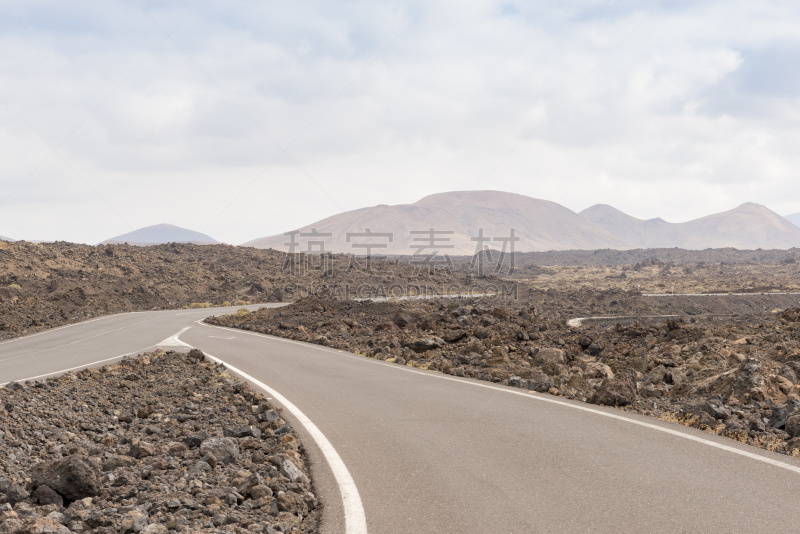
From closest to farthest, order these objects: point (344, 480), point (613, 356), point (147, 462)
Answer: point (344, 480), point (147, 462), point (613, 356)

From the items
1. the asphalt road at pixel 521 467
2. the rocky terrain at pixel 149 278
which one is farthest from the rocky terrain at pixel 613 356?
the rocky terrain at pixel 149 278

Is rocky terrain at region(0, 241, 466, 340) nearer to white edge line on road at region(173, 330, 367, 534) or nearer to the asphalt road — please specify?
white edge line on road at region(173, 330, 367, 534)

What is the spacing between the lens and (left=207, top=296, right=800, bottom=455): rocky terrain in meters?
7.91

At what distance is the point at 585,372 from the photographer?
1223cm

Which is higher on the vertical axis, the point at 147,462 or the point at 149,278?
the point at 149,278

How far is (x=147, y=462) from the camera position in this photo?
19.6 feet

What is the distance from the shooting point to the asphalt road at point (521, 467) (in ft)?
14.3

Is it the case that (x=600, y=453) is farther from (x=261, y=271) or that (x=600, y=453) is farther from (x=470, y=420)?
(x=261, y=271)

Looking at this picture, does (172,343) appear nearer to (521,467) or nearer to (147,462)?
(147,462)

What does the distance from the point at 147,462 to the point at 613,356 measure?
1234 centimetres

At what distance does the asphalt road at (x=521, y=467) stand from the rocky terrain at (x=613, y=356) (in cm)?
89

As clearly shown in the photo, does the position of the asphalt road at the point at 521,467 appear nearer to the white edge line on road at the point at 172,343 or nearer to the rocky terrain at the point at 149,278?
the white edge line on road at the point at 172,343

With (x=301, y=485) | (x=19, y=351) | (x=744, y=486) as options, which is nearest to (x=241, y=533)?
(x=301, y=485)

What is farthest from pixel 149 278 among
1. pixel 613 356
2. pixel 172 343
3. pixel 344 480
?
pixel 344 480
